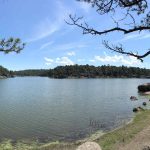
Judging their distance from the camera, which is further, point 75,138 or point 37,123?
point 37,123

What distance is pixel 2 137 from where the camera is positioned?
30531 mm

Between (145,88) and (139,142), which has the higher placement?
(145,88)

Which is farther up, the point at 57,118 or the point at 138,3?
the point at 138,3

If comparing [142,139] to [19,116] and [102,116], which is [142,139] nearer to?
[102,116]

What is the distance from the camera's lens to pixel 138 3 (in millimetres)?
10680

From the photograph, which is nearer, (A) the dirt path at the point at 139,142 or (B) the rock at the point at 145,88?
(A) the dirt path at the point at 139,142

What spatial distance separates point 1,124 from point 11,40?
791 inches

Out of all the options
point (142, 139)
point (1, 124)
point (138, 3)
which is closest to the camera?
point (138, 3)

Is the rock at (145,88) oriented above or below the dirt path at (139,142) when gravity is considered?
above

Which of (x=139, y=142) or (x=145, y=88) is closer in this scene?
(x=139, y=142)

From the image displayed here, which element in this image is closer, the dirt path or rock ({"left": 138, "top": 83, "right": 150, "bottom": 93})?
the dirt path

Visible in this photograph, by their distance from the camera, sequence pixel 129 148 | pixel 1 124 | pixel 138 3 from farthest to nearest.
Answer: pixel 1 124 < pixel 129 148 < pixel 138 3

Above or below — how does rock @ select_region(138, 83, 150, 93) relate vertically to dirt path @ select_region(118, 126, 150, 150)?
above

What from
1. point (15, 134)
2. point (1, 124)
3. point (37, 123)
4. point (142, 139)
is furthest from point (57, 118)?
point (142, 139)
